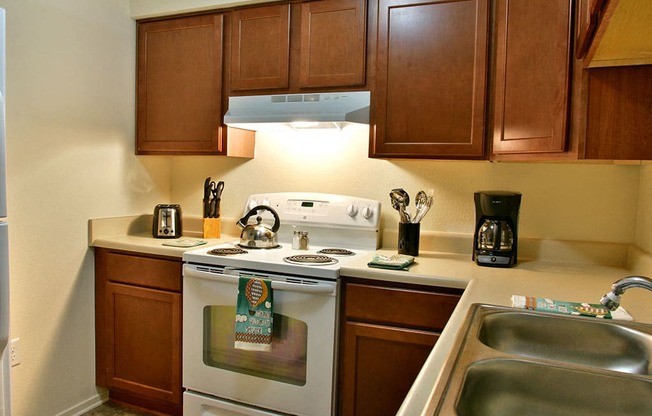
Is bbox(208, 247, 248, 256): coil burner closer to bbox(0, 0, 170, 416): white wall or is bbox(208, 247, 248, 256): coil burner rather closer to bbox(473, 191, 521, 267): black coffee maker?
bbox(0, 0, 170, 416): white wall

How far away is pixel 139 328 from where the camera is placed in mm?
2449

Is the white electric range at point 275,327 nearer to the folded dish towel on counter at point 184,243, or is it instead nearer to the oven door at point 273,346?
the oven door at point 273,346

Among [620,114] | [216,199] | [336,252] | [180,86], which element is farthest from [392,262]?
[180,86]

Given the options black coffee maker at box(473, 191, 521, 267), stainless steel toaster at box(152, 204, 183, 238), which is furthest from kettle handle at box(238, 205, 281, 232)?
black coffee maker at box(473, 191, 521, 267)

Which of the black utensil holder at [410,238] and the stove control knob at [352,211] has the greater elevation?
the stove control knob at [352,211]

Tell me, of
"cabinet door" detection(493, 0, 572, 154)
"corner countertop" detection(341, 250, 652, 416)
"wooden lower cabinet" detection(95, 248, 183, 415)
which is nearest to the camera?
"corner countertop" detection(341, 250, 652, 416)

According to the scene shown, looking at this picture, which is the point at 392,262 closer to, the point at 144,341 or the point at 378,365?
the point at 378,365

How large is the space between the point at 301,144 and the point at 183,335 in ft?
3.83

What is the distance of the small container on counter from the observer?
2385 mm

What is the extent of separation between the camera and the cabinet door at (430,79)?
80.7 inches

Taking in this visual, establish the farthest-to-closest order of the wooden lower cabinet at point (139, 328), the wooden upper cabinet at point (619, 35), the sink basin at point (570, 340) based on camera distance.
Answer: the wooden lower cabinet at point (139, 328)
the sink basin at point (570, 340)
the wooden upper cabinet at point (619, 35)

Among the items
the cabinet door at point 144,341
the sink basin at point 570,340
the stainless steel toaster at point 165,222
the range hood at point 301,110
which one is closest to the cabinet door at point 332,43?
the range hood at point 301,110

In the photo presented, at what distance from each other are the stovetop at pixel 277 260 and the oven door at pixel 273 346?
0.09 ft

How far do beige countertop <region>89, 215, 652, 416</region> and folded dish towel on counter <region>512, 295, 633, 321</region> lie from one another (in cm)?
4
